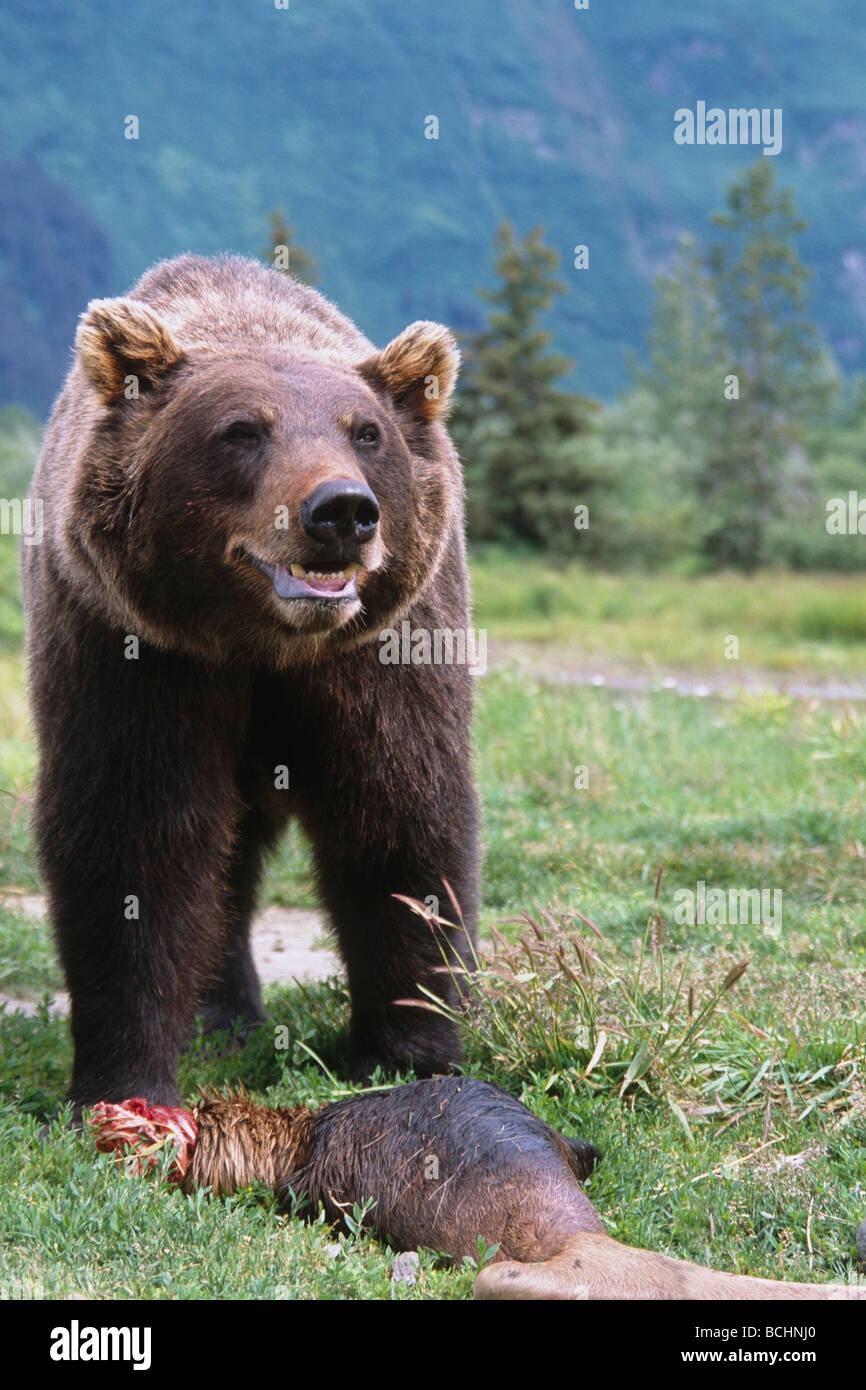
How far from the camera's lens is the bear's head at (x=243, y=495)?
3.96 metres

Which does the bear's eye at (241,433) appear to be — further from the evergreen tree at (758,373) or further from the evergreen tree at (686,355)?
the evergreen tree at (686,355)

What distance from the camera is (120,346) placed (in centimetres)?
430

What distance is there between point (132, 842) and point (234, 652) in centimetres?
68

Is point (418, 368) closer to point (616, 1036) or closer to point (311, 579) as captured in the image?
point (311, 579)

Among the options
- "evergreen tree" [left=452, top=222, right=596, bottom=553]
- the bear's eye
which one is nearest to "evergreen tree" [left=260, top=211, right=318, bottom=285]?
"evergreen tree" [left=452, top=222, right=596, bottom=553]

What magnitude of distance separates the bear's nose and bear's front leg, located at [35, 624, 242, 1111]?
2.70ft

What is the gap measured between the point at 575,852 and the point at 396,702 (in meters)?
3.49

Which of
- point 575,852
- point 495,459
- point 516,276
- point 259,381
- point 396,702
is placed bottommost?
point 575,852

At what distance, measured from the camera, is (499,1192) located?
400 cm

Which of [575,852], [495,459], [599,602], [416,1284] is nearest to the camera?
[416,1284]
